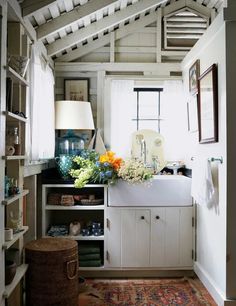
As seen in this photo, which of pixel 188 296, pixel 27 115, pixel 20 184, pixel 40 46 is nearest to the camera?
pixel 20 184

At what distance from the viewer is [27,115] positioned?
107 inches

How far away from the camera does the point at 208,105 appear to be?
Result: 294 centimetres

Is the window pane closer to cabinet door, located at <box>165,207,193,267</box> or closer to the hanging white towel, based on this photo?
the hanging white towel

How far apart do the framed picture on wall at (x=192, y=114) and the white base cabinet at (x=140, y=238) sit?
2.86ft

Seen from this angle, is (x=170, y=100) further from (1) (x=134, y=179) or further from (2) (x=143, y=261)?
(2) (x=143, y=261)

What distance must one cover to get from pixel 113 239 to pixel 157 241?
431 mm

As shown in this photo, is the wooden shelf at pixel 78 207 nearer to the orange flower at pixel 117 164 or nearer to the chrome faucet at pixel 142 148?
the orange flower at pixel 117 164

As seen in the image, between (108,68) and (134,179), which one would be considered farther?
(108,68)

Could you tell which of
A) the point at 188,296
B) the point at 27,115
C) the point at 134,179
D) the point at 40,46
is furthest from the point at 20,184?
the point at 188,296

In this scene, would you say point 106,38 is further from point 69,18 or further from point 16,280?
point 16,280

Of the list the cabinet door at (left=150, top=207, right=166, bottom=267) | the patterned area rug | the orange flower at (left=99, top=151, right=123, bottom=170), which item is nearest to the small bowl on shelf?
the patterned area rug

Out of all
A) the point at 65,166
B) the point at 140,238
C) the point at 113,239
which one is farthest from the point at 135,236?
the point at 65,166

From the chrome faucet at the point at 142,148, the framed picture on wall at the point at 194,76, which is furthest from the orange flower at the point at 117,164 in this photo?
the framed picture on wall at the point at 194,76

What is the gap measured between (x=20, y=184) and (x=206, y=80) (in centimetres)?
177
